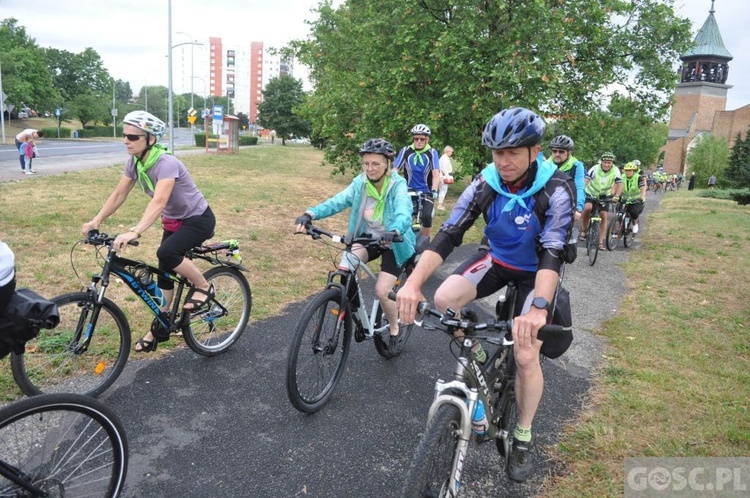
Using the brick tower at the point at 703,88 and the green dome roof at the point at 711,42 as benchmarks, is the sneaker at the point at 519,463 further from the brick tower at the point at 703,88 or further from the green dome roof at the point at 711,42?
the green dome roof at the point at 711,42

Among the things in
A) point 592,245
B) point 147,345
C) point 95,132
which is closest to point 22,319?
point 147,345

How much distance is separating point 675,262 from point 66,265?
1091cm

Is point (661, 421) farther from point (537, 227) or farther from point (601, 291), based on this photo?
point (601, 291)

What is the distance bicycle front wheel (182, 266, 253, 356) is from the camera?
190 inches

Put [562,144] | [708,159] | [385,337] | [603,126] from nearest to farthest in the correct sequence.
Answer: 1. [385,337]
2. [562,144]
3. [603,126]
4. [708,159]

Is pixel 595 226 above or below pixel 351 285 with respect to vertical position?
below

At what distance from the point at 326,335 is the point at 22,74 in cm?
7506

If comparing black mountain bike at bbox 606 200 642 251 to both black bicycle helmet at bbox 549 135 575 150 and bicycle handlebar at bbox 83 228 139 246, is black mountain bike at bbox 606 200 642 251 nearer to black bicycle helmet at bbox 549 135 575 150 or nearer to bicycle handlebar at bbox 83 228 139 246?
black bicycle helmet at bbox 549 135 575 150

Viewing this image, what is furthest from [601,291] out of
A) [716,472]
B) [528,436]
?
[528,436]

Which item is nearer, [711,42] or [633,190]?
[633,190]

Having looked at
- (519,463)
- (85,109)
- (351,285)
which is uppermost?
(85,109)

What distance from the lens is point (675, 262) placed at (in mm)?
10797

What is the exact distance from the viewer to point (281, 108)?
67812 millimetres

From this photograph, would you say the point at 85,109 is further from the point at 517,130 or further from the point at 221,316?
the point at 517,130
